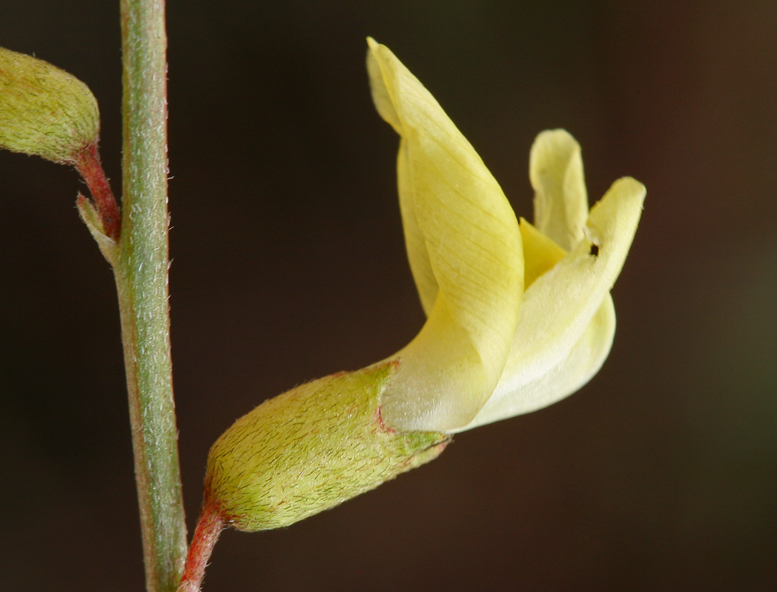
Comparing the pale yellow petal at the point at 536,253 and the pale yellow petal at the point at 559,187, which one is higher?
the pale yellow petal at the point at 559,187

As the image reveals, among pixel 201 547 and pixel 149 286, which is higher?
pixel 149 286

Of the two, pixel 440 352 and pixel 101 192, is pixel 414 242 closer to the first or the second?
pixel 440 352

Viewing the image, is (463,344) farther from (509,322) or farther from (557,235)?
(557,235)

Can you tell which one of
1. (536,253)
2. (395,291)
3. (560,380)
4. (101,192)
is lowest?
(395,291)

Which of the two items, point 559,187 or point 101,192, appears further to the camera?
point 559,187

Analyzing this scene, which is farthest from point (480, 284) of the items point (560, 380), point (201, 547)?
point (201, 547)

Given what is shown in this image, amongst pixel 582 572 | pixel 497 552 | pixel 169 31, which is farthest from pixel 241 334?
pixel 582 572

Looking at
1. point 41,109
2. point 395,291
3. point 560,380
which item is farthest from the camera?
point 395,291

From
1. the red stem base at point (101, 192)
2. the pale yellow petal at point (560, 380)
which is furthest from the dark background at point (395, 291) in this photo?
the pale yellow petal at point (560, 380)

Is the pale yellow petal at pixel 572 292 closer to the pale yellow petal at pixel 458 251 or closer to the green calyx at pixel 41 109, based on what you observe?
the pale yellow petal at pixel 458 251
